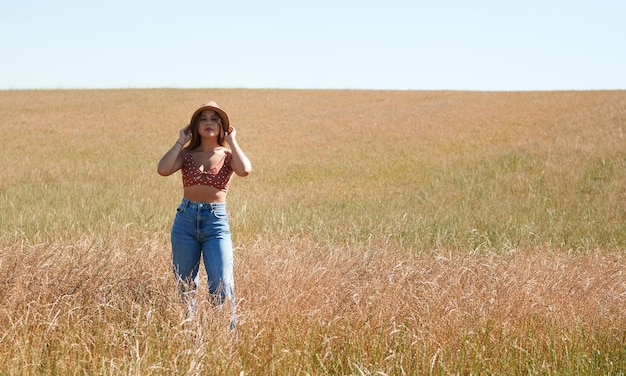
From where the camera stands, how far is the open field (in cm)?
394

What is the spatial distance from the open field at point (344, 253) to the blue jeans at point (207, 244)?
0.17 meters

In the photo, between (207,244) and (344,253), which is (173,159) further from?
(344,253)

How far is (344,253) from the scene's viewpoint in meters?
6.63

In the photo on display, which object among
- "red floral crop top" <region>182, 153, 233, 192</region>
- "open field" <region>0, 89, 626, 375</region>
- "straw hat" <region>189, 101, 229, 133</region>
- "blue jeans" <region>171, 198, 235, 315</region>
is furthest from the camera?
"straw hat" <region>189, 101, 229, 133</region>

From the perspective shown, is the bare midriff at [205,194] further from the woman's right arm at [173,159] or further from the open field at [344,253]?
the open field at [344,253]

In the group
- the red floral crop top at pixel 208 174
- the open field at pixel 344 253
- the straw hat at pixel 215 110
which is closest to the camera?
the open field at pixel 344 253

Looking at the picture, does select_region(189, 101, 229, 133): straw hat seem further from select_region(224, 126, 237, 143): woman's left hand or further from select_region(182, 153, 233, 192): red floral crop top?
select_region(182, 153, 233, 192): red floral crop top

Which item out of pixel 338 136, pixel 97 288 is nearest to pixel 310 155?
pixel 338 136

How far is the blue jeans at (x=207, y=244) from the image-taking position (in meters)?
4.34

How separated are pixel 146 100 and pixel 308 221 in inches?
1166

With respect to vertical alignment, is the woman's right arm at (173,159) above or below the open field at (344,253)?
above

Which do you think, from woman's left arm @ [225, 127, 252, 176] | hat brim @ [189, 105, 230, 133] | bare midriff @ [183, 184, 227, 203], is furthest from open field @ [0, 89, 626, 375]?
hat brim @ [189, 105, 230, 133]

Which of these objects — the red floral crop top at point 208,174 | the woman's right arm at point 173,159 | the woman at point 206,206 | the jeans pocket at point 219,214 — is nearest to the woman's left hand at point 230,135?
the woman at point 206,206

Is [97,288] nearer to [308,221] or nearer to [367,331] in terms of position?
[367,331]
